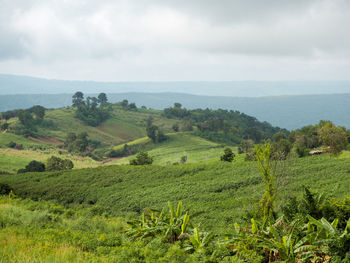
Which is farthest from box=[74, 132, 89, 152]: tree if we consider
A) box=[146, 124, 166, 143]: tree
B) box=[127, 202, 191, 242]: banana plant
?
box=[127, 202, 191, 242]: banana plant

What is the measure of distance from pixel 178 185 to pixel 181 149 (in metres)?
58.1

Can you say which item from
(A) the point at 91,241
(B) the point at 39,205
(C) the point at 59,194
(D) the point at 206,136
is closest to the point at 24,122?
(D) the point at 206,136

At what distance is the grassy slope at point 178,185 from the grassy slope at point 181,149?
33253 millimetres

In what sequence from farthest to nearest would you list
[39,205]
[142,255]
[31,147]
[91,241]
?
1. [31,147]
2. [39,205]
3. [91,241]
4. [142,255]

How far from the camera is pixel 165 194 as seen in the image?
2341 cm

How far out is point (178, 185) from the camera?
85.3 feet

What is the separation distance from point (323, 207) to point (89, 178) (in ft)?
83.9

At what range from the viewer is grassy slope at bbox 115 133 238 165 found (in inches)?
2776

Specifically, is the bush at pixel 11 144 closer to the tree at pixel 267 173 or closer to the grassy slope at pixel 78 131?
the grassy slope at pixel 78 131

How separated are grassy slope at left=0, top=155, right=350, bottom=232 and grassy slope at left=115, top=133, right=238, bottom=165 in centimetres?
3325

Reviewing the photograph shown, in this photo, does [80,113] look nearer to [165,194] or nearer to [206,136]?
[206,136]

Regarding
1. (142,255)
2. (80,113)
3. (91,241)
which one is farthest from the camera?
(80,113)

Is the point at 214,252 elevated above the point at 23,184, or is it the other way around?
the point at 214,252

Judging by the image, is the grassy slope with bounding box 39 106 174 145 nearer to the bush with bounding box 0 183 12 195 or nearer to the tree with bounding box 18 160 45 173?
the tree with bounding box 18 160 45 173
